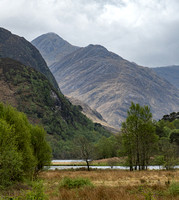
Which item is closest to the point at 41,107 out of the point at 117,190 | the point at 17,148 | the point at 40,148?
the point at 40,148

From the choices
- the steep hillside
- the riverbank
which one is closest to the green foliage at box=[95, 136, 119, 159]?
the riverbank

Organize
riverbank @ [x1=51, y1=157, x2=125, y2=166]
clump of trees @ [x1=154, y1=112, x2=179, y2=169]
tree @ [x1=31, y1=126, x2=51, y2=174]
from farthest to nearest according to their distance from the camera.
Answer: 1. riverbank @ [x1=51, y1=157, x2=125, y2=166]
2. clump of trees @ [x1=154, y1=112, x2=179, y2=169]
3. tree @ [x1=31, y1=126, x2=51, y2=174]

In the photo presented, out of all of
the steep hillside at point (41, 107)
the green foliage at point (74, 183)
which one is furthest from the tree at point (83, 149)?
the steep hillside at point (41, 107)

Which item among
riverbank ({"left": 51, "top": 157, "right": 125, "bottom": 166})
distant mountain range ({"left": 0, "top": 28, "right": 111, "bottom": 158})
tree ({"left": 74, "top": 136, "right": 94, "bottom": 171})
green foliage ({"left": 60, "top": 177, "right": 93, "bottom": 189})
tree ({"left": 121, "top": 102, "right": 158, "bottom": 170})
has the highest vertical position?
distant mountain range ({"left": 0, "top": 28, "right": 111, "bottom": 158})

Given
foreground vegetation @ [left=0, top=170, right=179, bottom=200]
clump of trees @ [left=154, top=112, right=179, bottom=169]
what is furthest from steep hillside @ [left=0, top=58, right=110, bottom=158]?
foreground vegetation @ [left=0, top=170, right=179, bottom=200]

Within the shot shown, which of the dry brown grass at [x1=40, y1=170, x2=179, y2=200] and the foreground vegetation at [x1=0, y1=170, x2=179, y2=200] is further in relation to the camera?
the dry brown grass at [x1=40, y1=170, x2=179, y2=200]

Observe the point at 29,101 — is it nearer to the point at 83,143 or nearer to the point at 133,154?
the point at 83,143

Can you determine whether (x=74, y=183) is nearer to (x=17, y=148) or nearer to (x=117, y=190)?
(x=117, y=190)

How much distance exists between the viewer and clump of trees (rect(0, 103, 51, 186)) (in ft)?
72.3

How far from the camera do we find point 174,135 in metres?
101

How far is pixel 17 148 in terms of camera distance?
3069 cm

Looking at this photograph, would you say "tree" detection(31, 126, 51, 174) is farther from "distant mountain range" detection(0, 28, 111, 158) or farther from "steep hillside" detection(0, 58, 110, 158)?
"steep hillside" detection(0, 58, 110, 158)

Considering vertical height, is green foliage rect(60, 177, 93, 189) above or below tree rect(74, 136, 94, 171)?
below

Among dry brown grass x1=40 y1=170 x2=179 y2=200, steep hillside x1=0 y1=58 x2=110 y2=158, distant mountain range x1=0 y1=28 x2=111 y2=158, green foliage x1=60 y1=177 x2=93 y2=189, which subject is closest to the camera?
dry brown grass x1=40 y1=170 x2=179 y2=200
